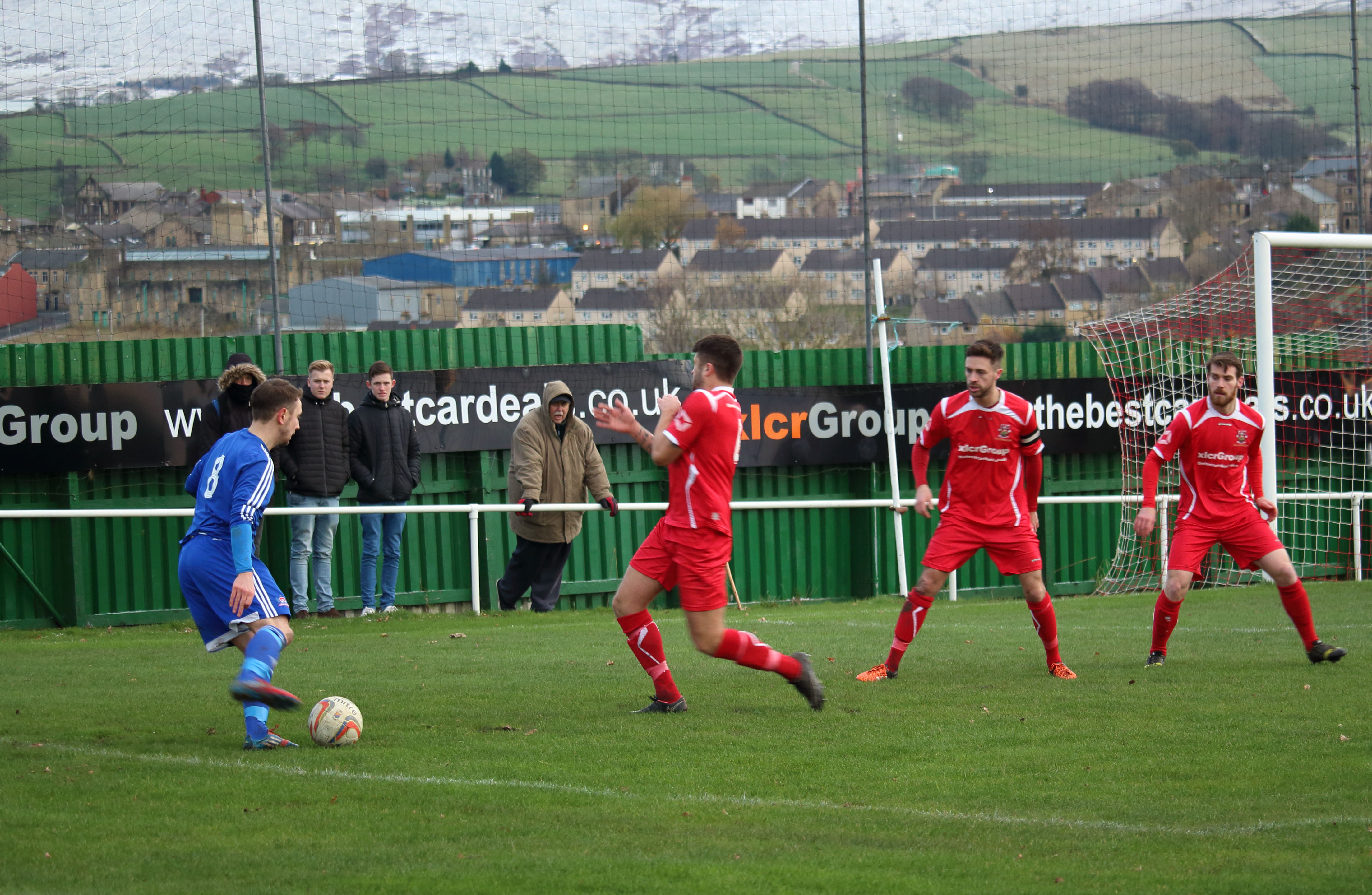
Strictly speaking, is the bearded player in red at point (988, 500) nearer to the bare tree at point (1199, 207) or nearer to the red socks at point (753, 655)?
the red socks at point (753, 655)

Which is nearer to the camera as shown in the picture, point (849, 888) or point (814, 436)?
point (849, 888)

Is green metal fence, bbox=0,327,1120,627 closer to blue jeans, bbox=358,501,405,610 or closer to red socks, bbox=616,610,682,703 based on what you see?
blue jeans, bbox=358,501,405,610

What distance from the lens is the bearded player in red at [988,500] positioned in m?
8.40

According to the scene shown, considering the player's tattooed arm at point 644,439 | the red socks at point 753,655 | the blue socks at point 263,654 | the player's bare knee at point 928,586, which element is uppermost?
the player's tattooed arm at point 644,439

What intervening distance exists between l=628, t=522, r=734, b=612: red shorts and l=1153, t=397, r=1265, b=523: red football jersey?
3.39 meters

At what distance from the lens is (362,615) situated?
12578mm

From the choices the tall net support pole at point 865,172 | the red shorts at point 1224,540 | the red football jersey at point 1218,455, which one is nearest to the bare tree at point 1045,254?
the tall net support pole at point 865,172

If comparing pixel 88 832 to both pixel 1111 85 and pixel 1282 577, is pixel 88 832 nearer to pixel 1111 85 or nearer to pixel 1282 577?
pixel 1282 577

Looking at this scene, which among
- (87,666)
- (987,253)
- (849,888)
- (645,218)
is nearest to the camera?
(849,888)

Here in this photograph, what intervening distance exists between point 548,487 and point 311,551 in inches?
86.4

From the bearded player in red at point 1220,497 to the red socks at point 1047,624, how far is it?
0.74m

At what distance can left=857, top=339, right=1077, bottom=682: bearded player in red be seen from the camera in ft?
27.6

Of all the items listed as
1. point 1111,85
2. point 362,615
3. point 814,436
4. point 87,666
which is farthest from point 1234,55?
point 87,666

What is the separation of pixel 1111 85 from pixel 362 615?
1758 centimetres
